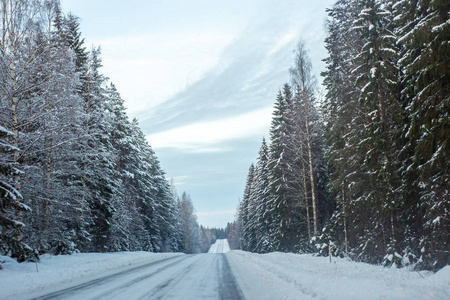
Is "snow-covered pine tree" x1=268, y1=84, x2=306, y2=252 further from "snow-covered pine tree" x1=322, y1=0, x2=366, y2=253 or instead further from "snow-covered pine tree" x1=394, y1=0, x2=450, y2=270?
"snow-covered pine tree" x1=394, y1=0, x2=450, y2=270

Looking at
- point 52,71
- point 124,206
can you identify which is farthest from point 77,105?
point 124,206

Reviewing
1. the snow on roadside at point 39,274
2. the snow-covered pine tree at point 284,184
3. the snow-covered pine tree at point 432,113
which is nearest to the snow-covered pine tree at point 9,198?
the snow on roadside at point 39,274

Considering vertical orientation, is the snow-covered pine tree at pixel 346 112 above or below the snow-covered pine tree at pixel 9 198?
above

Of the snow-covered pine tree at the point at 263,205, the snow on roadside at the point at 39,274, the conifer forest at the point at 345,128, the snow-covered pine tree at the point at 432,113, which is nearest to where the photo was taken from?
the snow on roadside at the point at 39,274

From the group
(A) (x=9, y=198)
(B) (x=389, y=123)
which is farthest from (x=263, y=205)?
(A) (x=9, y=198)

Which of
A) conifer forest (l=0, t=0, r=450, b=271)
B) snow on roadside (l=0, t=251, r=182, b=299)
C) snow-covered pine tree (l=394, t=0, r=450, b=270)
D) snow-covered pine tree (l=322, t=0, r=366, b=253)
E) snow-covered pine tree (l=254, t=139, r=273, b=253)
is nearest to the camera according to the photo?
snow on roadside (l=0, t=251, r=182, b=299)

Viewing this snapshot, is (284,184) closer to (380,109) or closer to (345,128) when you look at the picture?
(345,128)

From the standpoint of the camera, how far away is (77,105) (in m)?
18.0

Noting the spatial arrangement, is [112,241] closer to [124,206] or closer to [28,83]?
[124,206]

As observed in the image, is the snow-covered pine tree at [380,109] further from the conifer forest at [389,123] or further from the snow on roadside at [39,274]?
the snow on roadside at [39,274]

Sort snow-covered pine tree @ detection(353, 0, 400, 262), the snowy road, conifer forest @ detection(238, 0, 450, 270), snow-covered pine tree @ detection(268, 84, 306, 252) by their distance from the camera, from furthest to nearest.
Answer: snow-covered pine tree @ detection(268, 84, 306, 252) → snow-covered pine tree @ detection(353, 0, 400, 262) → conifer forest @ detection(238, 0, 450, 270) → the snowy road

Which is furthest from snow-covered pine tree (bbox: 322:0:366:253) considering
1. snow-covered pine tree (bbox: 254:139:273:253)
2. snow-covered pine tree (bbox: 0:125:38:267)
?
snow-covered pine tree (bbox: 254:139:273:253)

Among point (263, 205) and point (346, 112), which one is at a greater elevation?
point (346, 112)

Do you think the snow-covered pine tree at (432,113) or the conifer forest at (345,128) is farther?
the conifer forest at (345,128)
